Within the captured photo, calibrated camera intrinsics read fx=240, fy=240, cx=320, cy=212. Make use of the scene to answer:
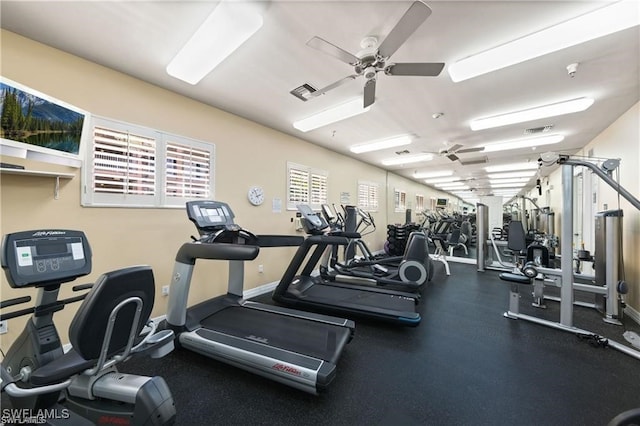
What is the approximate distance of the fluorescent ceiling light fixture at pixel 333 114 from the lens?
3266 millimetres

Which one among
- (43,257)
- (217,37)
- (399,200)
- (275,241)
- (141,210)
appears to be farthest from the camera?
(399,200)

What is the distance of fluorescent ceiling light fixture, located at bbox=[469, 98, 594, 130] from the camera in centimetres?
307

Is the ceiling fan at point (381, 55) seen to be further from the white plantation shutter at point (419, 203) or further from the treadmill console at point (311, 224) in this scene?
the white plantation shutter at point (419, 203)

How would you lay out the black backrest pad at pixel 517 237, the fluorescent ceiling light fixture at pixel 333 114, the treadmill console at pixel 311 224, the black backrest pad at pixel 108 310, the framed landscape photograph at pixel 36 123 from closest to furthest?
the black backrest pad at pixel 108 310
the framed landscape photograph at pixel 36 123
the fluorescent ceiling light fixture at pixel 333 114
the treadmill console at pixel 311 224
the black backrest pad at pixel 517 237

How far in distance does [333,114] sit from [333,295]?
262 cm

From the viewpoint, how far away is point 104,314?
43.8 inches

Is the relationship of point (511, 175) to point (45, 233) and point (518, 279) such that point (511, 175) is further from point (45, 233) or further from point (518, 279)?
point (45, 233)

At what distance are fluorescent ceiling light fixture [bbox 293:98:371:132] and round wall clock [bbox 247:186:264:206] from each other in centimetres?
122

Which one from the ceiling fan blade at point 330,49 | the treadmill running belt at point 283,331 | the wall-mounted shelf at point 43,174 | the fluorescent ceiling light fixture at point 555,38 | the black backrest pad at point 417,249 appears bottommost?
the treadmill running belt at point 283,331

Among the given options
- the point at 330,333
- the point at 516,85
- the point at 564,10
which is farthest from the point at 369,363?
the point at 516,85

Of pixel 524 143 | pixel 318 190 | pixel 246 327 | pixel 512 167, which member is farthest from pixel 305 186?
pixel 512 167

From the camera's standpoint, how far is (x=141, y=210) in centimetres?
274

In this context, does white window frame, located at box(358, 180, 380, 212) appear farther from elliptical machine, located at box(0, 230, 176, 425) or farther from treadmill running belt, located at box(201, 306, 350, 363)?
elliptical machine, located at box(0, 230, 176, 425)

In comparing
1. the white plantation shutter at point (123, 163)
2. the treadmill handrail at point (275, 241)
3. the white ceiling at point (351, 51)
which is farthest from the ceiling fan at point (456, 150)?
the white plantation shutter at point (123, 163)
